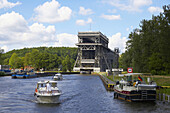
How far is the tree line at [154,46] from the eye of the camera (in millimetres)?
74062

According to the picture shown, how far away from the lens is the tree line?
74.1 meters

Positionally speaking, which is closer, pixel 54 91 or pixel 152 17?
pixel 54 91

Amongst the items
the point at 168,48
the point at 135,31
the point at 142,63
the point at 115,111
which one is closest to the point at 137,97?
the point at 115,111

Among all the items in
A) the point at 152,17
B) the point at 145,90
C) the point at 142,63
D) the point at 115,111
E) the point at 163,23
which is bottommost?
the point at 115,111

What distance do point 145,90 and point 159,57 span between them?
49404mm

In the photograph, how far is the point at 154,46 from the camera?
3698 inches

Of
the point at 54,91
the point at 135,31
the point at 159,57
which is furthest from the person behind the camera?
the point at 135,31

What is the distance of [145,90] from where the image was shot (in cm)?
4284

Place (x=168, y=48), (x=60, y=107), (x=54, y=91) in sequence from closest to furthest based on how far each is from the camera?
(x=60, y=107)
(x=54, y=91)
(x=168, y=48)

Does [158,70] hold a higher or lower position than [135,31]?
lower

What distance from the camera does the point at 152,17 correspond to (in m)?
105

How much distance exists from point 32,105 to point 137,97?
18524 millimetres

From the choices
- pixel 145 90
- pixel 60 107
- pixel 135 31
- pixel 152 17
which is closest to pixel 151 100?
pixel 145 90

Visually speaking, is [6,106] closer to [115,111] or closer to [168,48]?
[115,111]
